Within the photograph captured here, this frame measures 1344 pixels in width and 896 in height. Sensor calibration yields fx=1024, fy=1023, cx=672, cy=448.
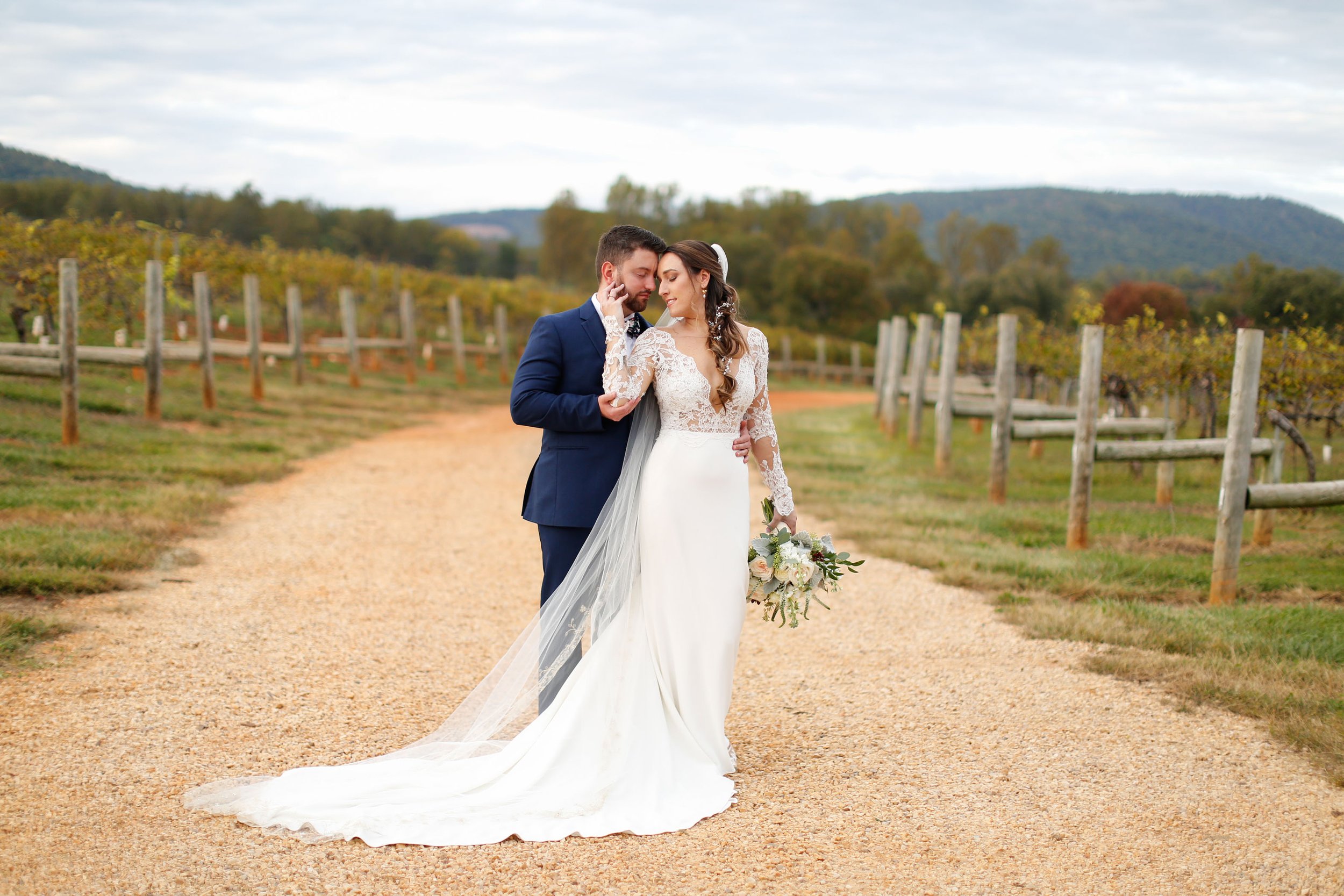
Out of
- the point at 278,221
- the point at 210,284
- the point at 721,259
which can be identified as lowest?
the point at 721,259

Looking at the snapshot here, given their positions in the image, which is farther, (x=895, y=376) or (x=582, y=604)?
(x=895, y=376)

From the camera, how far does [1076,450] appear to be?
8305 millimetres

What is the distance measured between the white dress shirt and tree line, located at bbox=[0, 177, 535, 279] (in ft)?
65.6

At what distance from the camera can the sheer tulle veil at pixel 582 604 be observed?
12.8 feet

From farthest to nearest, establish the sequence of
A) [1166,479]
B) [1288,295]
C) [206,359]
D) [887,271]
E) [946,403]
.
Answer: [887,271] < [1288,295] < [206,359] < [946,403] < [1166,479]

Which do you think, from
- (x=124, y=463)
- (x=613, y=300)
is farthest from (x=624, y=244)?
(x=124, y=463)

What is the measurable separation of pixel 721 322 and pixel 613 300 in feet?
1.41

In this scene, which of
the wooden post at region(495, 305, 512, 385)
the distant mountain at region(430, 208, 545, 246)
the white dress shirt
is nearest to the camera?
the white dress shirt

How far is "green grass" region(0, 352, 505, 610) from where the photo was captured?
6.38 m

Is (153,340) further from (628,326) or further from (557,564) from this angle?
(628,326)

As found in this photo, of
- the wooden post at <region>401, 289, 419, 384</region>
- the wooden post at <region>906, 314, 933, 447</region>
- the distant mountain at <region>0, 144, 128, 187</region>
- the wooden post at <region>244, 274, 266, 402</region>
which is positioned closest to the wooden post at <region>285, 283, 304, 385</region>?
the wooden post at <region>244, 274, 266, 402</region>

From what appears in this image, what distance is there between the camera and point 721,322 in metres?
3.86

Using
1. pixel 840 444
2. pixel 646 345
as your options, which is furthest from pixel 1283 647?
pixel 840 444

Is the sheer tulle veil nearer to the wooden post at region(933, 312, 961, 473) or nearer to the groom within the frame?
the groom
